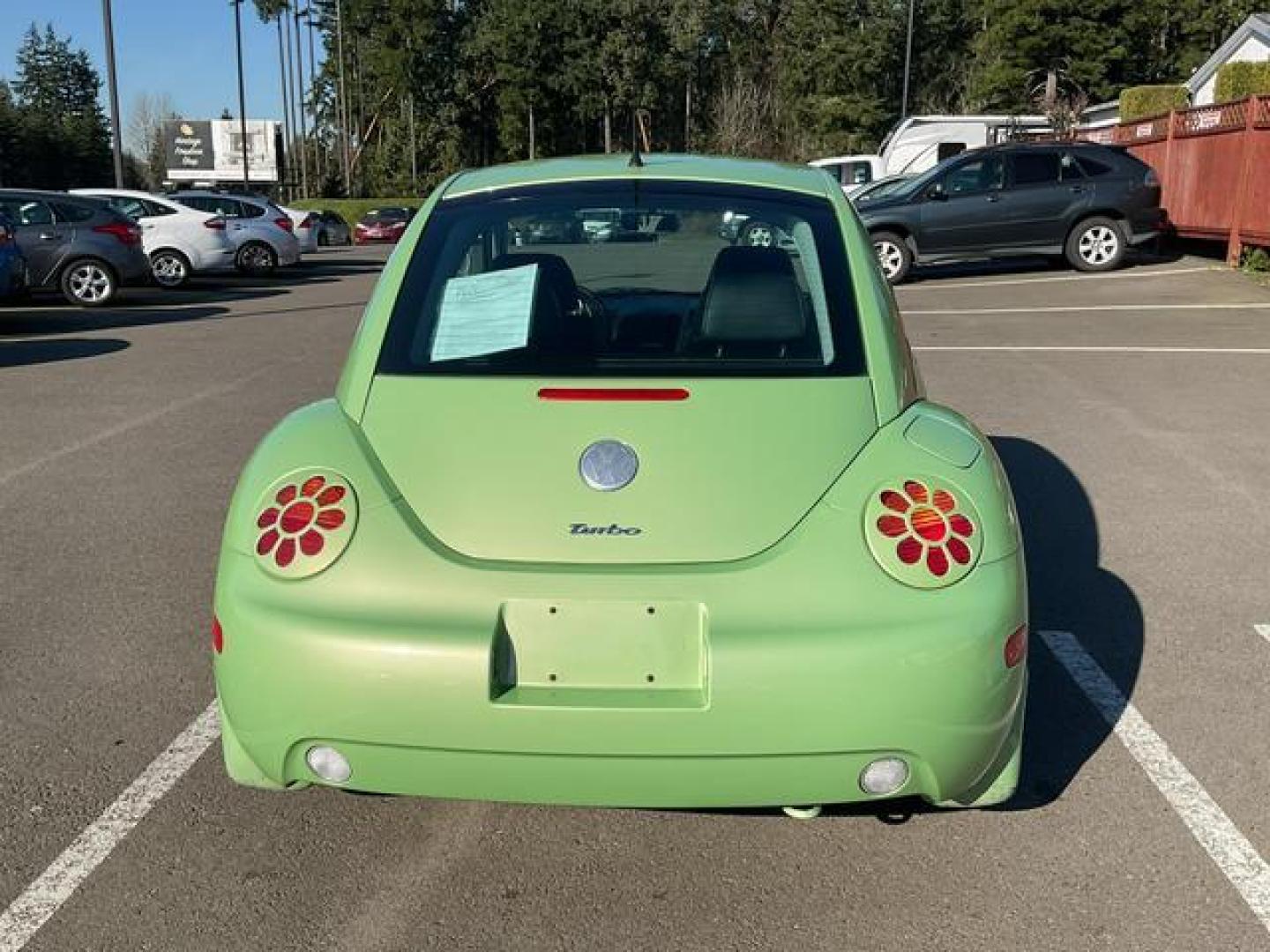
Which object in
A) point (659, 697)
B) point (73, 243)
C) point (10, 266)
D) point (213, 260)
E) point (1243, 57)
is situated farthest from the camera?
point (1243, 57)

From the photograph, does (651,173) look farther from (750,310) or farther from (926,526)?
(926,526)

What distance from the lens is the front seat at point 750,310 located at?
3.18 metres

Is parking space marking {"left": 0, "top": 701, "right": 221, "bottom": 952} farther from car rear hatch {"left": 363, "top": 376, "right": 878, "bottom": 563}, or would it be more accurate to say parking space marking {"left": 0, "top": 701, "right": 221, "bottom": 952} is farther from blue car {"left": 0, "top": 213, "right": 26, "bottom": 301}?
blue car {"left": 0, "top": 213, "right": 26, "bottom": 301}

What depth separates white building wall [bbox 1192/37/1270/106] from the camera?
2938 cm

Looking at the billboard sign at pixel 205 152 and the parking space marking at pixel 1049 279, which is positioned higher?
the billboard sign at pixel 205 152

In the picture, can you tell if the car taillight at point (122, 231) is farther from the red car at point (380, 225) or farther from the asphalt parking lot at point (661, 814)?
the red car at point (380, 225)

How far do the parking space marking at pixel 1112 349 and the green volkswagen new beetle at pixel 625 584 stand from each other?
871 cm

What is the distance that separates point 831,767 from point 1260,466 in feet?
17.8

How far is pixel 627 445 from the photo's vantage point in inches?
109

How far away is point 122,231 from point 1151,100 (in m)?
22.6

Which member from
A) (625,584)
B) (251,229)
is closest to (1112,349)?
(625,584)

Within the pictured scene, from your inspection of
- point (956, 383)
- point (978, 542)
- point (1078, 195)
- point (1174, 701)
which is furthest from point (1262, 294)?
point (978, 542)

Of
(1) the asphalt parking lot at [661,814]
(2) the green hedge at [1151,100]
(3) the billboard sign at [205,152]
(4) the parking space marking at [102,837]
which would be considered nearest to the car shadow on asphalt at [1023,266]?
(2) the green hedge at [1151,100]

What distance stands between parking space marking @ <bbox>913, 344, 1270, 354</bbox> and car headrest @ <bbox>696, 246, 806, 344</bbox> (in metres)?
8.26
